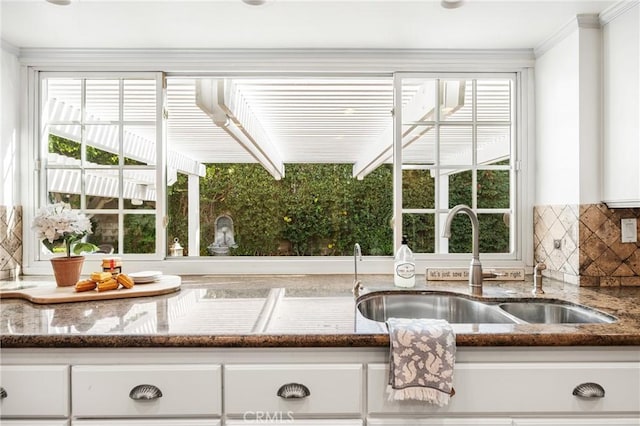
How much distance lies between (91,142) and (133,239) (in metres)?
0.62

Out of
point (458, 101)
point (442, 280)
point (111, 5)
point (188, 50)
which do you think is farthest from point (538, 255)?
point (111, 5)

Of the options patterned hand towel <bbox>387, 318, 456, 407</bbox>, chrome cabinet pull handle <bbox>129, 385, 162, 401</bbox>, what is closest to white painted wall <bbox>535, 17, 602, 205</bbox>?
patterned hand towel <bbox>387, 318, 456, 407</bbox>

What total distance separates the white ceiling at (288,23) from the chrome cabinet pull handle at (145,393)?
156 centimetres

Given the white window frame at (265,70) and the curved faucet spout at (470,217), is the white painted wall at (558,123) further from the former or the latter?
the curved faucet spout at (470,217)

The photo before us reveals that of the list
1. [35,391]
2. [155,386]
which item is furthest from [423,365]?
[35,391]

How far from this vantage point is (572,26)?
191cm

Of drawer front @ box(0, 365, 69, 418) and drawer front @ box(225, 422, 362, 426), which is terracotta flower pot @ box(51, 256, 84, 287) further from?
drawer front @ box(225, 422, 362, 426)

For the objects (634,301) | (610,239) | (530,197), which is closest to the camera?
(634,301)

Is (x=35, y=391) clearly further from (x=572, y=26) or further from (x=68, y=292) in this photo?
(x=572, y=26)

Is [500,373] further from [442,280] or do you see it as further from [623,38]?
[623,38]

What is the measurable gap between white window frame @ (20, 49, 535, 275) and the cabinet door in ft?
3.38

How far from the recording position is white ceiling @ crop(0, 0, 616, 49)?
1.77 metres

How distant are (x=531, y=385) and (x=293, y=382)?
0.76 m

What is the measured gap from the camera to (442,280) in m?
2.12
